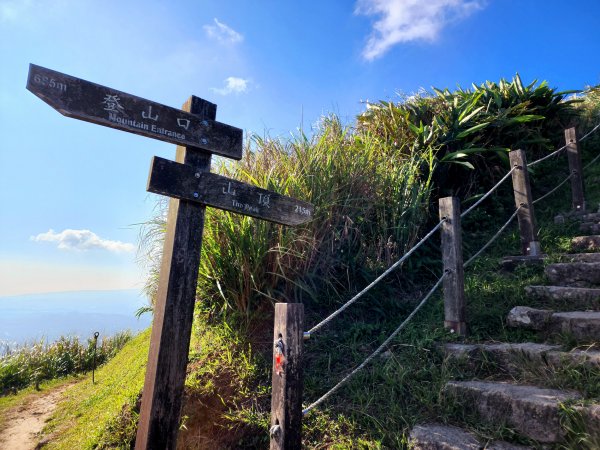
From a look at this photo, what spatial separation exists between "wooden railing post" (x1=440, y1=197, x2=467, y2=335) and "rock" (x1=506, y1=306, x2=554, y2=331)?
1.45ft

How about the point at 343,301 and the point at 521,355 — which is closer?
the point at 521,355

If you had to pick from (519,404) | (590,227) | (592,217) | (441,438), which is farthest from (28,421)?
(592,217)

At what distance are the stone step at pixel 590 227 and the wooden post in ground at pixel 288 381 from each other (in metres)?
4.87

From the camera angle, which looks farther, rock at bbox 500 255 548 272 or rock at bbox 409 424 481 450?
rock at bbox 500 255 548 272

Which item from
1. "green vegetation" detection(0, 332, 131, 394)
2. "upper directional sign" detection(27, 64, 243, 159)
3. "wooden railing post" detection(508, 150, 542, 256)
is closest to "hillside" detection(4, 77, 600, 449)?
"wooden railing post" detection(508, 150, 542, 256)

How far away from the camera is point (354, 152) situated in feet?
16.1

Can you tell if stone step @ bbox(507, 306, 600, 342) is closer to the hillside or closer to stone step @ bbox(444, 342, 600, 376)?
the hillside

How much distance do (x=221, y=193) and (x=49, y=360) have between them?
7.93m

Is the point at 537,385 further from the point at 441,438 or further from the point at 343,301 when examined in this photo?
the point at 343,301

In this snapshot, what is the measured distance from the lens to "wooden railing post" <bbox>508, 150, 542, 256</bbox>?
4.73 m

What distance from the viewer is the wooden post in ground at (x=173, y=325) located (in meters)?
2.30

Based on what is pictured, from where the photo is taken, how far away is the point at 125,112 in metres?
2.42

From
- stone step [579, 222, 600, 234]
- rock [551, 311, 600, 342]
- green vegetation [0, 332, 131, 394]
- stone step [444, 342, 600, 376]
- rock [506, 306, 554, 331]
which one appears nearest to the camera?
stone step [444, 342, 600, 376]

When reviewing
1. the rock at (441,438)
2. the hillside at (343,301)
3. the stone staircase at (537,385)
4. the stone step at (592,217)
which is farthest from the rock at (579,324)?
the stone step at (592,217)
